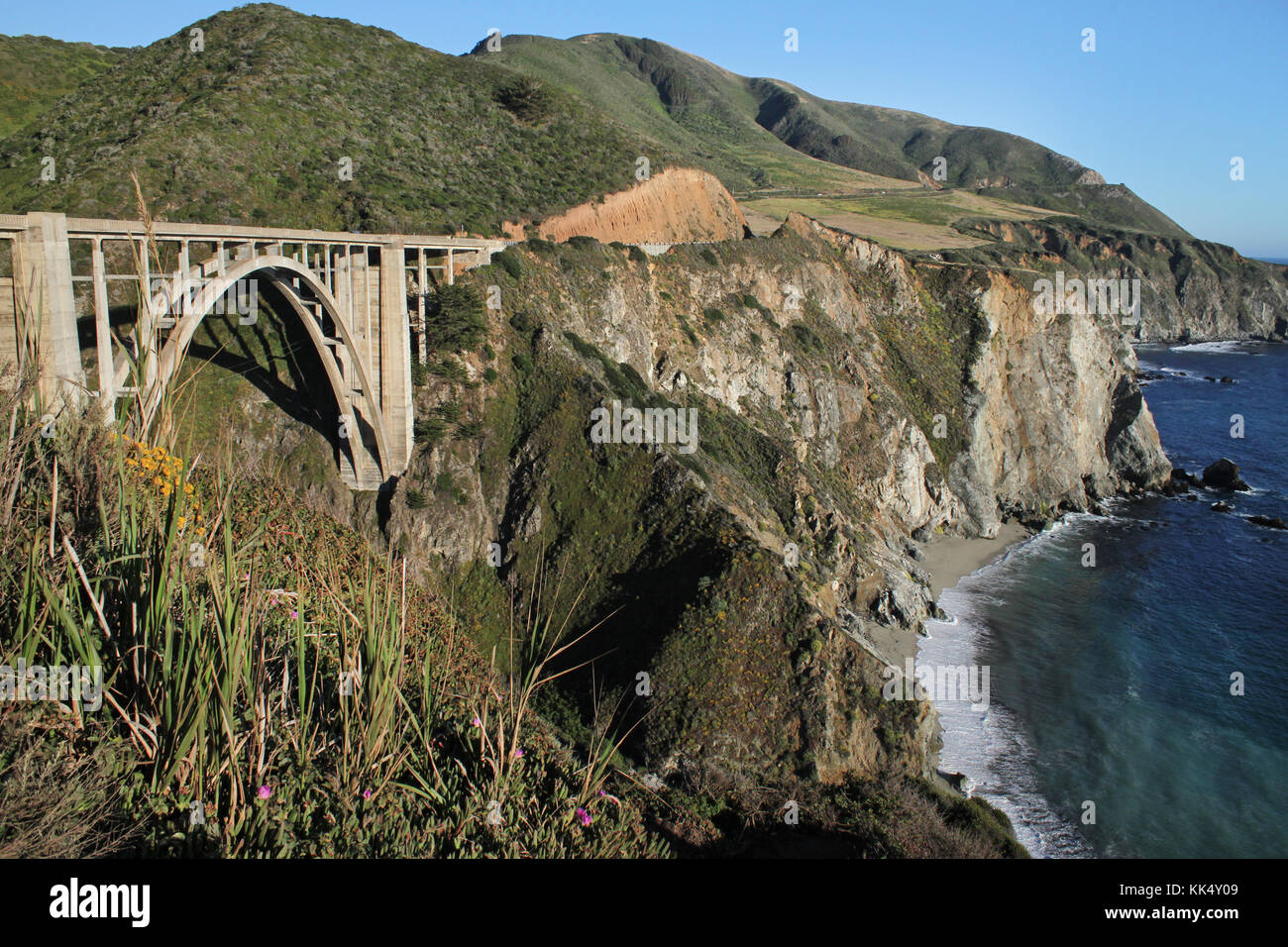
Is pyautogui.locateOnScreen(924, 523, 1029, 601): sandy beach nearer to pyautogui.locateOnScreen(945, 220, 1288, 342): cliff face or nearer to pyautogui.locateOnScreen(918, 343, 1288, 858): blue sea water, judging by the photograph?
pyautogui.locateOnScreen(918, 343, 1288, 858): blue sea water

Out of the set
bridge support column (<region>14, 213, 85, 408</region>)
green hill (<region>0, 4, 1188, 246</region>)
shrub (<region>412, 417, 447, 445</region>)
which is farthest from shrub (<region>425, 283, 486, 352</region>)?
bridge support column (<region>14, 213, 85, 408</region>)

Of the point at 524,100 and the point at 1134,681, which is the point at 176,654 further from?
the point at 524,100

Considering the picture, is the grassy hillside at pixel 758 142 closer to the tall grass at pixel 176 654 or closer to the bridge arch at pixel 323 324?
the bridge arch at pixel 323 324

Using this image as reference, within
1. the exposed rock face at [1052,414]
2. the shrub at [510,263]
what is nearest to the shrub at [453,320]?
the shrub at [510,263]

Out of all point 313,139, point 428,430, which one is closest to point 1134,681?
point 428,430

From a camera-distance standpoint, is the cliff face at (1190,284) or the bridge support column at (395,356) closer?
the bridge support column at (395,356)

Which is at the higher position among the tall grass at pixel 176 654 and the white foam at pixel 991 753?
the tall grass at pixel 176 654
